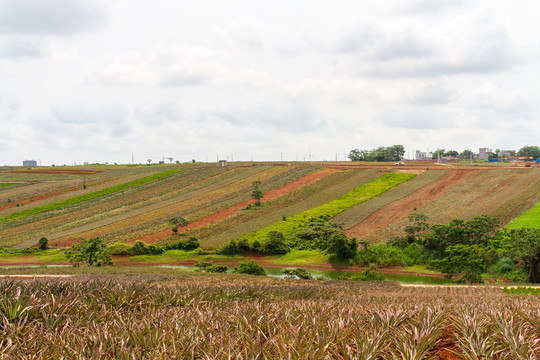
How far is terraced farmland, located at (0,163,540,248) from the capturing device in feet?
181

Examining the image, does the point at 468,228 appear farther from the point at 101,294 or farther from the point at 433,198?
the point at 101,294

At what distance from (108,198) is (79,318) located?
7106cm

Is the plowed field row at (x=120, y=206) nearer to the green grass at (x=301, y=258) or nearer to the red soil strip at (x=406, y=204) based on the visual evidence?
the green grass at (x=301, y=258)

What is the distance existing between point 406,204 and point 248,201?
22.1 meters

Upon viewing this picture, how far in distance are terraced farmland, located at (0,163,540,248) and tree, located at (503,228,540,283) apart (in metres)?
12.5

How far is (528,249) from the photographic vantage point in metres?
36.1

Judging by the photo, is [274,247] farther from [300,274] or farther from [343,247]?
[300,274]

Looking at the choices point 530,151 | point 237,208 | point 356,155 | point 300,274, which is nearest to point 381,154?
point 356,155

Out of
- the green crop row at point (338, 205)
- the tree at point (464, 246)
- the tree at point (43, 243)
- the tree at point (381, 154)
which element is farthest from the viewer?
the tree at point (381, 154)

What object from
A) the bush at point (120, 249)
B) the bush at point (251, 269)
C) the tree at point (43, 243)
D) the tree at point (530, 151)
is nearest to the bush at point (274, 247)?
the bush at point (251, 269)

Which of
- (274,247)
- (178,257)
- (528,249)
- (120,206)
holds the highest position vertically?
(120,206)

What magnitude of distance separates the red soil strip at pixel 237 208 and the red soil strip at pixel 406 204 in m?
16.9

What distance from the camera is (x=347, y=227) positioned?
54.1 metres

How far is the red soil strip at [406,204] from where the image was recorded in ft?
176
